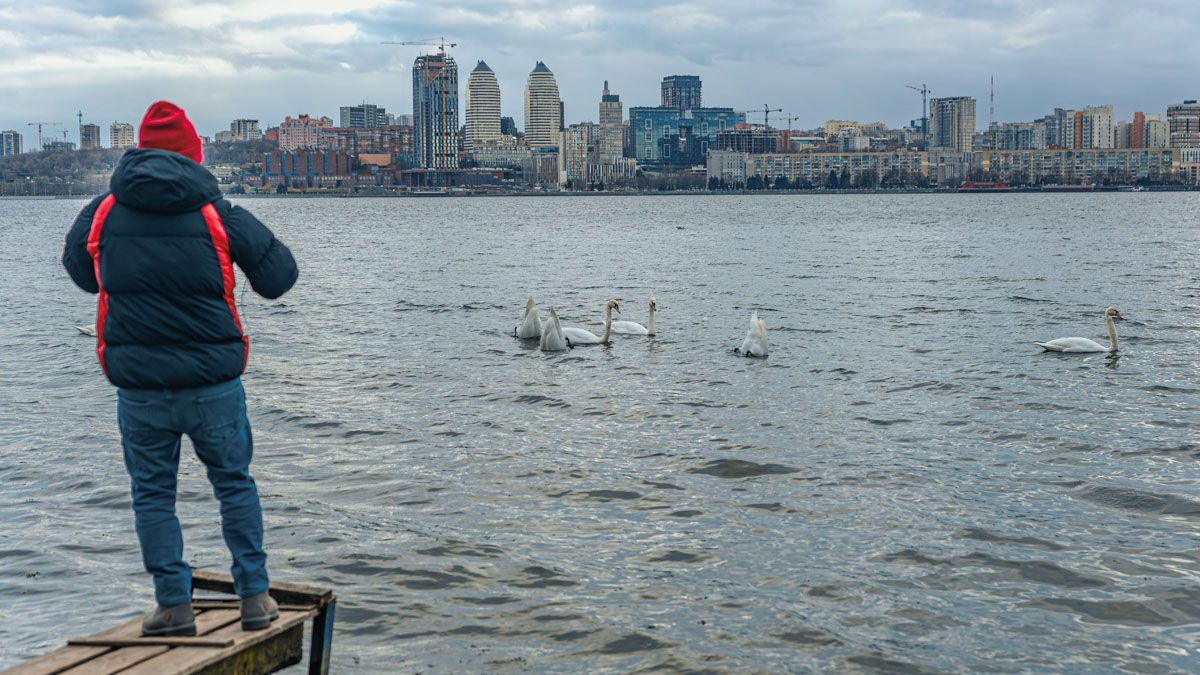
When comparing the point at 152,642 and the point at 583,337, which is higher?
the point at 152,642

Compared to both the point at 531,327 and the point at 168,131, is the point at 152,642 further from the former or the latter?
the point at 531,327

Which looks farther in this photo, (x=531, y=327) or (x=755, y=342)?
(x=531, y=327)

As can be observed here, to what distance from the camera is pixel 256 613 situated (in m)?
5.05

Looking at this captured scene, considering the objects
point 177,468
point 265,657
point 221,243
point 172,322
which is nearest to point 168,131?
point 221,243

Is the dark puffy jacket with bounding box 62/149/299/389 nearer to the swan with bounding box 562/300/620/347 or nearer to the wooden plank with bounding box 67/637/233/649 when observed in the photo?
the wooden plank with bounding box 67/637/233/649

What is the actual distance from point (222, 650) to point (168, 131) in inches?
Answer: 87.7

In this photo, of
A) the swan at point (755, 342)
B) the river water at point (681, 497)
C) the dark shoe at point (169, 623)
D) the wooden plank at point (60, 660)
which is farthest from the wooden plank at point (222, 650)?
the swan at point (755, 342)

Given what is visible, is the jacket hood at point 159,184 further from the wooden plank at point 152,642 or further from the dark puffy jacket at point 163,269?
the wooden plank at point 152,642

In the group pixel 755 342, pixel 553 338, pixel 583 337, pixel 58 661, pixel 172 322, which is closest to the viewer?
pixel 58 661

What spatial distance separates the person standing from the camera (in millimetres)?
4922

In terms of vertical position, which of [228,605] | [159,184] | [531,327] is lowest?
[531,327]

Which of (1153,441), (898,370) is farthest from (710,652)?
(898,370)

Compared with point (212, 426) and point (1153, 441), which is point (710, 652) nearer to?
point (212, 426)

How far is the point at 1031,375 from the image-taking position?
17.8 meters
